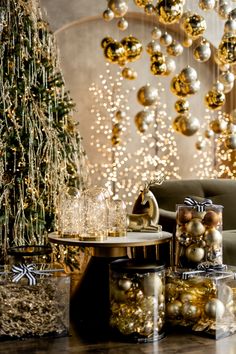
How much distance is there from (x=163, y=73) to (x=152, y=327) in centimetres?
269

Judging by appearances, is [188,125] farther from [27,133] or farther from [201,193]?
[27,133]

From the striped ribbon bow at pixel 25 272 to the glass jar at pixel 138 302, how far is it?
44cm

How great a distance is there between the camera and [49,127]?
445cm

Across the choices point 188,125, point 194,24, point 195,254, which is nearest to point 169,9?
point 194,24

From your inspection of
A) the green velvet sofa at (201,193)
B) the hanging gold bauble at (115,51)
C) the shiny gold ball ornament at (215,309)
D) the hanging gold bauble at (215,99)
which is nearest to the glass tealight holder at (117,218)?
the shiny gold ball ornament at (215,309)

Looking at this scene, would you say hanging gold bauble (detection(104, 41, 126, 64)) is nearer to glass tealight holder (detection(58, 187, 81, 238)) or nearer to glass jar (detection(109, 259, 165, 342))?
glass tealight holder (detection(58, 187, 81, 238))

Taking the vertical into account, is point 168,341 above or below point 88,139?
below

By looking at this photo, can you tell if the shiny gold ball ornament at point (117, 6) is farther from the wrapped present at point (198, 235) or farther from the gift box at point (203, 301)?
the gift box at point (203, 301)

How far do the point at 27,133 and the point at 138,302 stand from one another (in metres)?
1.58

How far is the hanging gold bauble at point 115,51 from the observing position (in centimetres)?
525

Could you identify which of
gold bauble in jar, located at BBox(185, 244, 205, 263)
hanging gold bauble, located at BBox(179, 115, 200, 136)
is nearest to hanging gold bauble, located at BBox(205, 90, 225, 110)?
hanging gold bauble, located at BBox(179, 115, 200, 136)

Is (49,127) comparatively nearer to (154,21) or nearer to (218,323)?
(218,323)

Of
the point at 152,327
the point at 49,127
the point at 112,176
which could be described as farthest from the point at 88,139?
the point at 152,327

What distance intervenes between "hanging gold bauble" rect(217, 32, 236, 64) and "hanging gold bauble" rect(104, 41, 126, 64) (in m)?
0.84
